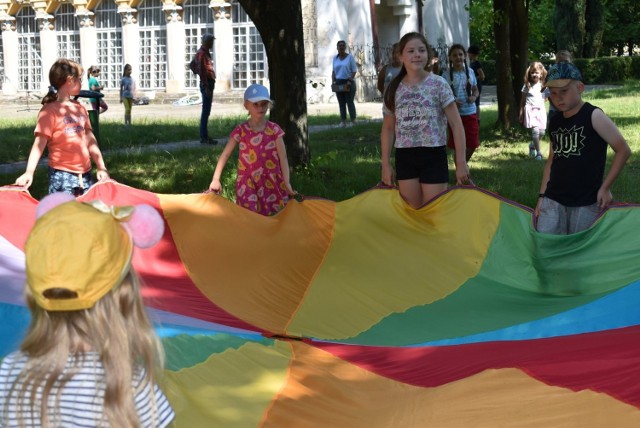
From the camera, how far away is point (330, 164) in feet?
37.7

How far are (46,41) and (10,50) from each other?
5.47 feet

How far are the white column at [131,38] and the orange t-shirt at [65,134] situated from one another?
24.4 meters

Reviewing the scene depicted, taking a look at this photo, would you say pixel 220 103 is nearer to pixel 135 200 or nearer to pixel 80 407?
pixel 135 200

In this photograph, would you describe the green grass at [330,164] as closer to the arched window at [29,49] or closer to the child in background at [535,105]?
the child in background at [535,105]

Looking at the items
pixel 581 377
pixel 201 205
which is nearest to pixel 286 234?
pixel 201 205

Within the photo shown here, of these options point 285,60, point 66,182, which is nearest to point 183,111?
point 285,60

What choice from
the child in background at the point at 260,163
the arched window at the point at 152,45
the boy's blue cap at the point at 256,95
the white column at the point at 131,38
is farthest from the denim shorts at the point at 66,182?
the white column at the point at 131,38

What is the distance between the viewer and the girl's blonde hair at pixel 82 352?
246cm

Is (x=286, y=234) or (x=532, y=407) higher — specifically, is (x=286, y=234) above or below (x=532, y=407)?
above

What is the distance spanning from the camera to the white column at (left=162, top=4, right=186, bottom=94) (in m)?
30.1

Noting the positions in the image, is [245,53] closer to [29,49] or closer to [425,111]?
[29,49]

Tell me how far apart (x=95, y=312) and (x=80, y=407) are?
0.80 ft

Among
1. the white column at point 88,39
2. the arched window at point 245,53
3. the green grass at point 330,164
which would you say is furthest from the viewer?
the white column at point 88,39

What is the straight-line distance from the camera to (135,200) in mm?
6688
